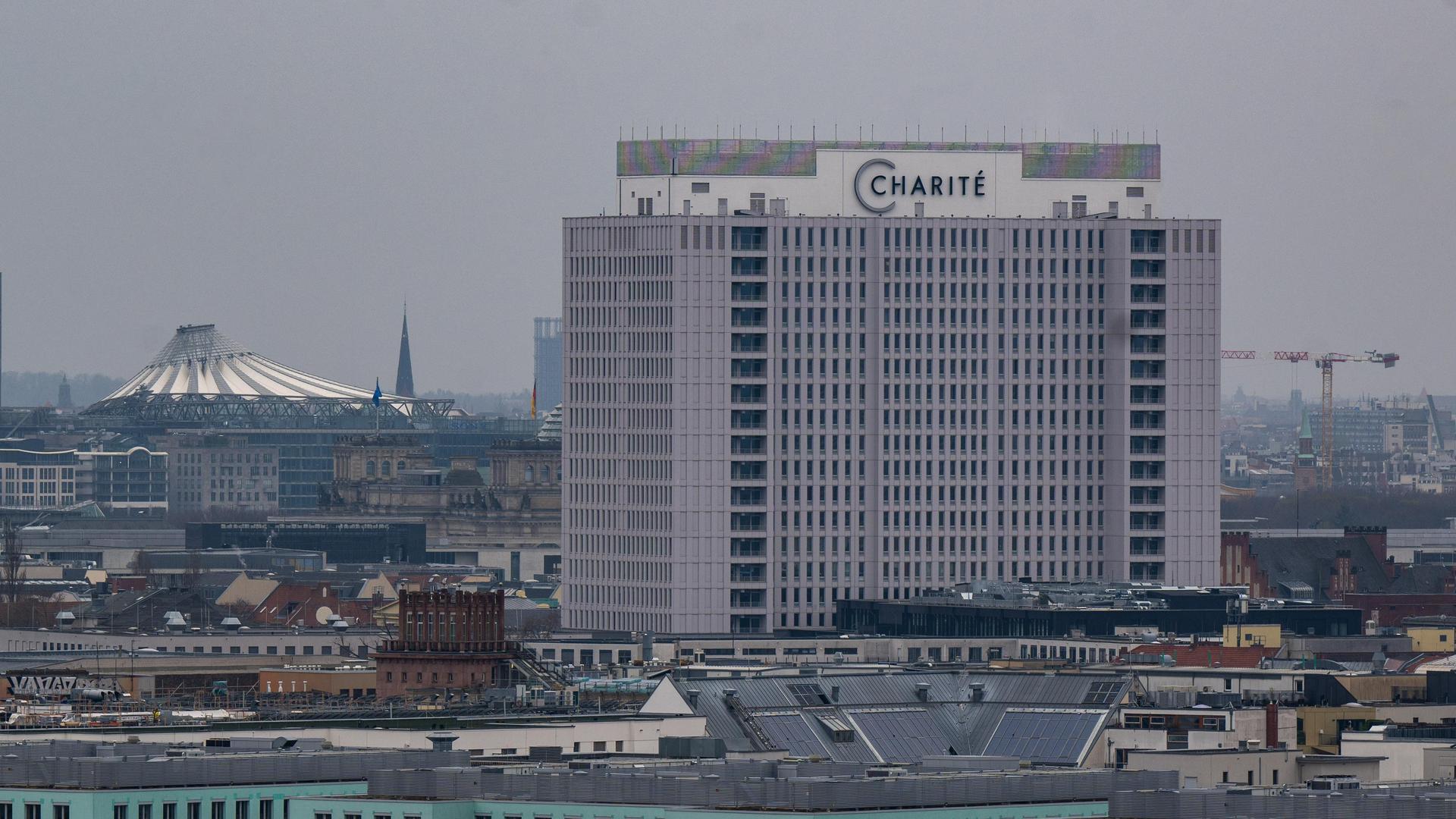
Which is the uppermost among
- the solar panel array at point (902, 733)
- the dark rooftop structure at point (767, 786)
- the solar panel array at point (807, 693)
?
the dark rooftop structure at point (767, 786)

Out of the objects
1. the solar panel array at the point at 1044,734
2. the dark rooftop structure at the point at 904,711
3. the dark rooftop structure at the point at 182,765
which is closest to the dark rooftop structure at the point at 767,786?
the dark rooftop structure at the point at 182,765

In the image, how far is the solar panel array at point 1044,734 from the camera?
137m

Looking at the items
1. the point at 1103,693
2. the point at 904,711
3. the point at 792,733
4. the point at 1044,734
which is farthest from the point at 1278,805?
the point at 1103,693

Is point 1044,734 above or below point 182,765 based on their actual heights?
below

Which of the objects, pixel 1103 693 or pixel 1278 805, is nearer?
pixel 1278 805

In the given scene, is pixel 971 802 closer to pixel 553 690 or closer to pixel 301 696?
pixel 553 690

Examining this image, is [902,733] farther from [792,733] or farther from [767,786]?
[767,786]

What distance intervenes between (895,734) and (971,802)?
49047 mm

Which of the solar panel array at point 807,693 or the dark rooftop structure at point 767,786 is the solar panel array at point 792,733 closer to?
the solar panel array at point 807,693

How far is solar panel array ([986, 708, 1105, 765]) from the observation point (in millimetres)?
136875

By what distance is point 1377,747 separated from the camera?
413ft

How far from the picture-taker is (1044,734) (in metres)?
142

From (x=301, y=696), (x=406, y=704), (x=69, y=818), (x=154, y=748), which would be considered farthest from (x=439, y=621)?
(x=69, y=818)

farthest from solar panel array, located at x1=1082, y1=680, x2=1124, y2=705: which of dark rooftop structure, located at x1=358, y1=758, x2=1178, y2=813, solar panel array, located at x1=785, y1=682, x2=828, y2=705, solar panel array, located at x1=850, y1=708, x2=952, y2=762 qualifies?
dark rooftop structure, located at x1=358, y1=758, x2=1178, y2=813
